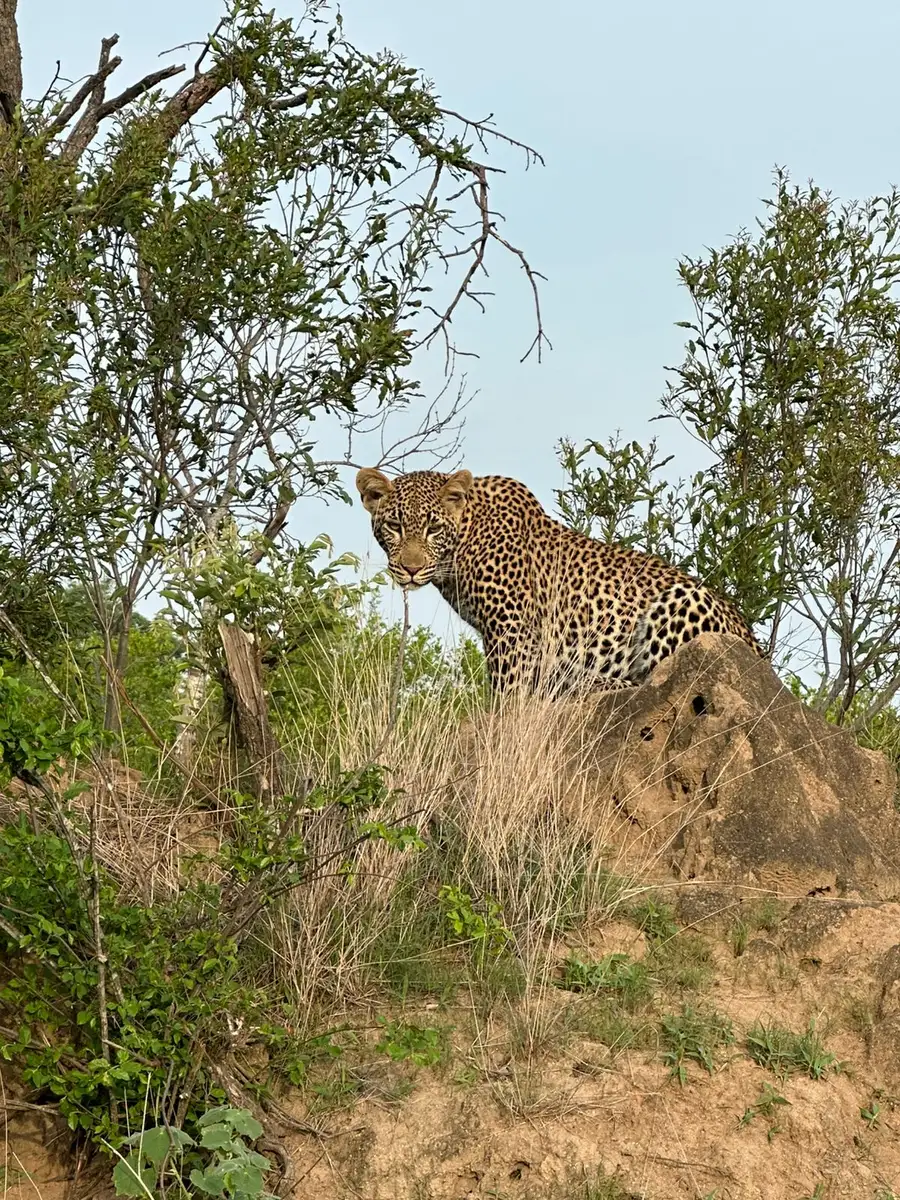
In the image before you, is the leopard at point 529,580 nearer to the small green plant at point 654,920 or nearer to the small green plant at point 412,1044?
the small green plant at point 654,920

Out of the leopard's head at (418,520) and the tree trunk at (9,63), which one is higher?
the tree trunk at (9,63)

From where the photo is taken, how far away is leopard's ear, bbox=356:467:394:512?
11.7 m

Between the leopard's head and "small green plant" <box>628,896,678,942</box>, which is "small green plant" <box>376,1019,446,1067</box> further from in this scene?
the leopard's head

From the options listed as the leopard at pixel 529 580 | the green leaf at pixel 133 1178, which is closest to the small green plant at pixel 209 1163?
the green leaf at pixel 133 1178

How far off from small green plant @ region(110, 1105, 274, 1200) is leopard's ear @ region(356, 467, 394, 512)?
5971 mm

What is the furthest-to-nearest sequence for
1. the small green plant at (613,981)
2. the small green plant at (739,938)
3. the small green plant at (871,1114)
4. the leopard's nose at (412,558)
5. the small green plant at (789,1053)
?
the leopard's nose at (412,558) → the small green plant at (739,938) → the small green plant at (613,981) → the small green plant at (789,1053) → the small green plant at (871,1114)

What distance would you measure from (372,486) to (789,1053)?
5.72 metres

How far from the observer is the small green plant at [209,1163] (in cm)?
620

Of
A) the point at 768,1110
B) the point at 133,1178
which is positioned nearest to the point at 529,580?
the point at 768,1110

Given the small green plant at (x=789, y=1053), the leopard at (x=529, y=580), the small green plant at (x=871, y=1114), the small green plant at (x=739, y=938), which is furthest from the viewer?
the leopard at (x=529, y=580)

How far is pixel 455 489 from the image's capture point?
11.7 meters

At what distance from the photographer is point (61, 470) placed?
9875 millimetres

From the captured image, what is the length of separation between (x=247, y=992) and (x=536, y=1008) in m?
1.35

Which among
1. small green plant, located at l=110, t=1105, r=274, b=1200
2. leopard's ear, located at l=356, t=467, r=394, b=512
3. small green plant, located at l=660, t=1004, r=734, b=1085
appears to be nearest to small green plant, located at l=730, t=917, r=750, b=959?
small green plant, located at l=660, t=1004, r=734, b=1085
